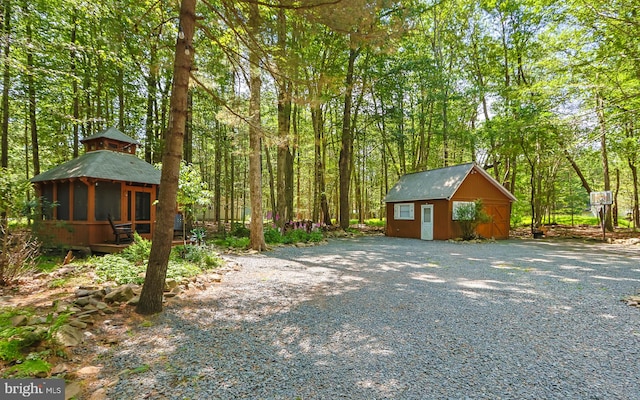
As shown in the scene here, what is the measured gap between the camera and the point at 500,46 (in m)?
18.9

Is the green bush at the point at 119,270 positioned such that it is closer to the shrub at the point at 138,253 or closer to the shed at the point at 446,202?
the shrub at the point at 138,253

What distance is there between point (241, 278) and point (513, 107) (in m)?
17.2

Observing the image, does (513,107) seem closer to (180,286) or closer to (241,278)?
(241,278)

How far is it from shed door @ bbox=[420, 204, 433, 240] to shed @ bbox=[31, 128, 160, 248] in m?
12.3

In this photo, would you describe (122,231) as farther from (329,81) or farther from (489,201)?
(489,201)

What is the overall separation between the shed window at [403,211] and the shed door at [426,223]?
77 centimetres

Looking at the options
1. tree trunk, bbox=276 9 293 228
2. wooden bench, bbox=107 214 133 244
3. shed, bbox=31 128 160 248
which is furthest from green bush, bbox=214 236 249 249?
wooden bench, bbox=107 214 133 244

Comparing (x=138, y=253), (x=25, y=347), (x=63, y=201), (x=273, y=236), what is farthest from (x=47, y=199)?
(x=25, y=347)

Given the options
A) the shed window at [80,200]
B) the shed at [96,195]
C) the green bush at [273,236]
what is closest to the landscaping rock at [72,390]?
the shed at [96,195]

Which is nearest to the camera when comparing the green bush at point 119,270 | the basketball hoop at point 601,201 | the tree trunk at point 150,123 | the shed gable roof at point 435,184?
the green bush at point 119,270

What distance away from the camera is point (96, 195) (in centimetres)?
909

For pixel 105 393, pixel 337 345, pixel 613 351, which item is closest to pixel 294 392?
pixel 337 345

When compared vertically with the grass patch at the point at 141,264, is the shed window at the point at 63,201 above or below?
above

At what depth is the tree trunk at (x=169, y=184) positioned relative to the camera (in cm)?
390
